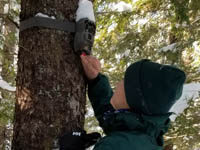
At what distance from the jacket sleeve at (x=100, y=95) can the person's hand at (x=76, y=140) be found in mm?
367

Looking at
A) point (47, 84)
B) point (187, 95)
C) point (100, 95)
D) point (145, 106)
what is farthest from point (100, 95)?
point (187, 95)

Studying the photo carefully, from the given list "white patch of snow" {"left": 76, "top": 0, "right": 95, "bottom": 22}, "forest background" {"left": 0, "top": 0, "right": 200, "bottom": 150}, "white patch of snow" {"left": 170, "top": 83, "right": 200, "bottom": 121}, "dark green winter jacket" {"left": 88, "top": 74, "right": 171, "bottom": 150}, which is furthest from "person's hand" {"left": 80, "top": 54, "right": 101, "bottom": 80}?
"white patch of snow" {"left": 170, "top": 83, "right": 200, "bottom": 121}

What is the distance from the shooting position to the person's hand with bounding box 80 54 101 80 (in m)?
2.08

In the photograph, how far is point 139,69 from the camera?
1.81m

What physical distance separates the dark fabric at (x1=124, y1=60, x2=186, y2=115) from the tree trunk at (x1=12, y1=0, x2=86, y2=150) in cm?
48

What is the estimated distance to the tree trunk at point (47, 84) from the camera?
1876 millimetres

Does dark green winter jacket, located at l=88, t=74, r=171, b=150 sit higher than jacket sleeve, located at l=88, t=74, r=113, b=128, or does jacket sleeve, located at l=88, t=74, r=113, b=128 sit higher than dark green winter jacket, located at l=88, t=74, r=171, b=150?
jacket sleeve, located at l=88, t=74, r=113, b=128

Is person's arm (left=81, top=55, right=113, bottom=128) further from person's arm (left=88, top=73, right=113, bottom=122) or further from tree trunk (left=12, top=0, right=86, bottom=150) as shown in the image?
tree trunk (left=12, top=0, right=86, bottom=150)

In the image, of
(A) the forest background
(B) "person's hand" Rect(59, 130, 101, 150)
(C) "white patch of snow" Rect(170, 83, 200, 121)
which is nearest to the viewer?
(B) "person's hand" Rect(59, 130, 101, 150)

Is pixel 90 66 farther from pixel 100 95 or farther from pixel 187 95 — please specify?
pixel 187 95

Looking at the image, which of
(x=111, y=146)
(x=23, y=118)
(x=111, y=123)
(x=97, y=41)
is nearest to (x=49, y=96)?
(x=23, y=118)

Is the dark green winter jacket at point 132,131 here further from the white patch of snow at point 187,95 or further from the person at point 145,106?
the white patch of snow at point 187,95

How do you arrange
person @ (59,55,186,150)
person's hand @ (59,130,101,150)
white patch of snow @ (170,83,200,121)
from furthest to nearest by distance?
white patch of snow @ (170,83,200,121) < person's hand @ (59,130,101,150) < person @ (59,55,186,150)

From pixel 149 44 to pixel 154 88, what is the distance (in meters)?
5.16
